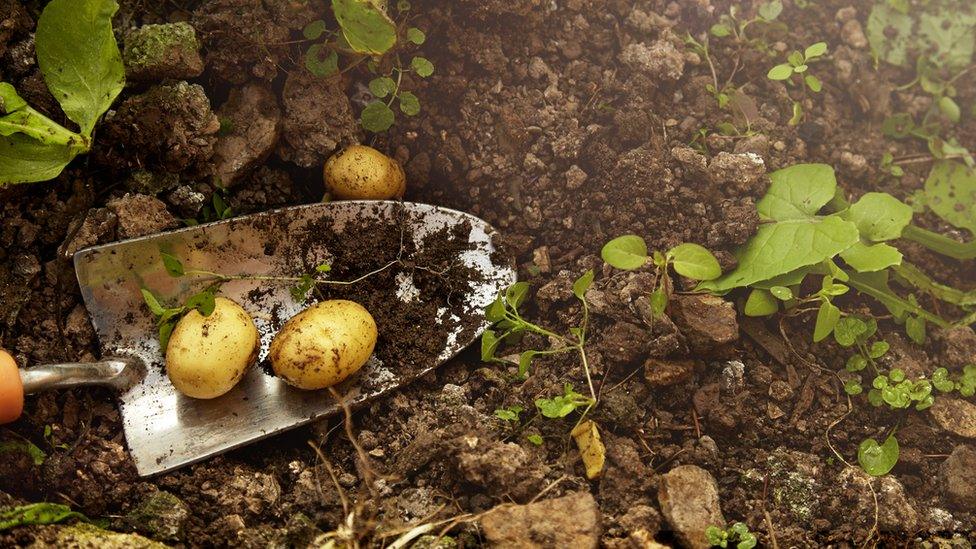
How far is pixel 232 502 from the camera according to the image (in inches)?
65.2

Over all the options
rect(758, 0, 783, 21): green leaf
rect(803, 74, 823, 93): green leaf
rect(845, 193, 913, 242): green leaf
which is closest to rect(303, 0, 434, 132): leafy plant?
rect(758, 0, 783, 21): green leaf

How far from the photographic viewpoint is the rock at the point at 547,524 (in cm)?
154

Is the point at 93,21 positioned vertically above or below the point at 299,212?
above

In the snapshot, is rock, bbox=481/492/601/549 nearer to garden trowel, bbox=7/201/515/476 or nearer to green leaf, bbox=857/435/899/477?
garden trowel, bbox=7/201/515/476

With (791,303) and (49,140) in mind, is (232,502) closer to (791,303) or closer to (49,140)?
(49,140)

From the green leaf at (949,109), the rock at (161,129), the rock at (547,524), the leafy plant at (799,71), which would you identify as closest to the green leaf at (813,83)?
the leafy plant at (799,71)

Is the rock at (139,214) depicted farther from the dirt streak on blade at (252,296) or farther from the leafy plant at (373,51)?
the leafy plant at (373,51)

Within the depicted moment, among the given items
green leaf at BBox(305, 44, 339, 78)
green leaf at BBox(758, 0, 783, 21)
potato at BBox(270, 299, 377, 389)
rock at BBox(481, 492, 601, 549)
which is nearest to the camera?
rock at BBox(481, 492, 601, 549)

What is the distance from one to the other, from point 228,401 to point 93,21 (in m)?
0.94

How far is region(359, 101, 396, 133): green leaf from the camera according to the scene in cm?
203

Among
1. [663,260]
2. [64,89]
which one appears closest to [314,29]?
[64,89]

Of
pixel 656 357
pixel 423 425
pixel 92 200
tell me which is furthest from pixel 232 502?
pixel 656 357

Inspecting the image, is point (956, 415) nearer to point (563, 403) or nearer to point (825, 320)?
point (825, 320)

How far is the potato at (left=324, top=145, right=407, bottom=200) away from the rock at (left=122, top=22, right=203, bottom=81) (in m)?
0.45
